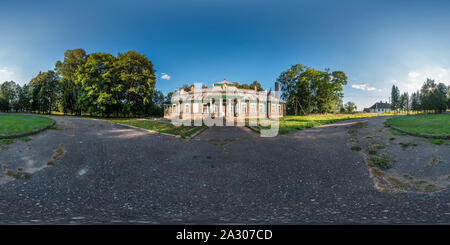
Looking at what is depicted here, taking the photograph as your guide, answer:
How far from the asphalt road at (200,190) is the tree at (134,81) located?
20072mm

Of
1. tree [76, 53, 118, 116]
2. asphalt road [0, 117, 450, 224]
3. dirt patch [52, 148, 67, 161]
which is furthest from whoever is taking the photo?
tree [76, 53, 118, 116]

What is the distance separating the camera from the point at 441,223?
3082 millimetres

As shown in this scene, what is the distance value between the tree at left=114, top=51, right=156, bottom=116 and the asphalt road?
65.9 feet

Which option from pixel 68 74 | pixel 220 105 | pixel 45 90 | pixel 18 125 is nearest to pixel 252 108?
pixel 220 105

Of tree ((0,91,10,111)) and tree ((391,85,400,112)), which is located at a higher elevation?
tree ((391,85,400,112))

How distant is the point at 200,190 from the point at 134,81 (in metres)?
27.4

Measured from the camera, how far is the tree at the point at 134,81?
2659 cm

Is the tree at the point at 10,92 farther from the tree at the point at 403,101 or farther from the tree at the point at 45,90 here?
the tree at the point at 403,101

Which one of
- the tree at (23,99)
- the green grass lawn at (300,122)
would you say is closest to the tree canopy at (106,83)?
the tree at (23,99)

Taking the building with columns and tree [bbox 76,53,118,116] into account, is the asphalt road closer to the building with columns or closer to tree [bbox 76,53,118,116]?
tree [bbox 76,53,118,116]

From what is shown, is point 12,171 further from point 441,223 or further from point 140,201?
point 441,223

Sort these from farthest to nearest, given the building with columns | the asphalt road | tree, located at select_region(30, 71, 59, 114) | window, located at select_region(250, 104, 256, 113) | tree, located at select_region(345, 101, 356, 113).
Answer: tree, located at select_region(345, 101, 356, 113), window, located at select_region(250, 104, 256, 113), tree, located at select_region(30, 71, 59, 114), the building with columns, the asphalt road

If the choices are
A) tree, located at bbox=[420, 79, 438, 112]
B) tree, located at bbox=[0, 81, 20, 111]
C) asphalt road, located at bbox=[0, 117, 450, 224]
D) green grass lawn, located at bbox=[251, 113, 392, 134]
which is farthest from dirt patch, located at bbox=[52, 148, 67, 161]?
tree, located at bbox=[0, 81, 20, 111]

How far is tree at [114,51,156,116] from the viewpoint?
87.2 feet
